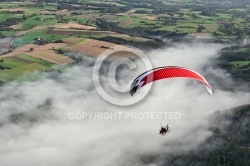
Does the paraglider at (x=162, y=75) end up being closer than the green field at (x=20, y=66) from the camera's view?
Yes

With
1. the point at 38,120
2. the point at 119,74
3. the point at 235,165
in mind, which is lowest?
the point at 235,165

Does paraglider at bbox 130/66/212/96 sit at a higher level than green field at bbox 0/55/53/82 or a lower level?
higher

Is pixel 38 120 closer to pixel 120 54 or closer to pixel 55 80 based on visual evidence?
pixel 55 80

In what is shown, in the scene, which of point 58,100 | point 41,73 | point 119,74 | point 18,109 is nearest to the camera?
point 18,109

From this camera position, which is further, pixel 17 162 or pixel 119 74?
pixel 119 74

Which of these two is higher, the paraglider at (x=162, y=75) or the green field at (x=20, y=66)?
the paraglider at (x=162, y=75)

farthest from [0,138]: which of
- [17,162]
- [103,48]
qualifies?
[103,48]

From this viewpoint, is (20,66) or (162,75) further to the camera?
(20,66)

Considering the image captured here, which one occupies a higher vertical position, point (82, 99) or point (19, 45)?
point (19, 45)

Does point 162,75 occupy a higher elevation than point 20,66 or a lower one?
higher

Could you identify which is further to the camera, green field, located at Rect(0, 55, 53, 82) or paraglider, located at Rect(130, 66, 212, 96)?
green field, located at Rect(0, 55, 53, 82)

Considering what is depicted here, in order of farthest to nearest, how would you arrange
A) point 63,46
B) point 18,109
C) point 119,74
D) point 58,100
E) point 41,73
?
point 119,74 < point 63,46 < point 58,100 < point 41,73 < point 18,109
